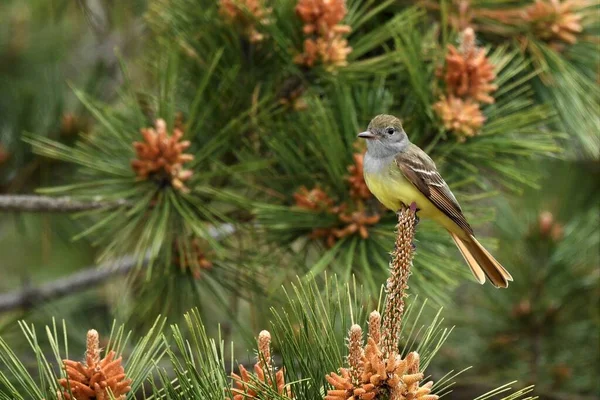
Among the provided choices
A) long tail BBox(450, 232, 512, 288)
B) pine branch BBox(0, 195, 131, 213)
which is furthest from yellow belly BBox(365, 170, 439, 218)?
pine branch BBox(0, 195, 131, 213)

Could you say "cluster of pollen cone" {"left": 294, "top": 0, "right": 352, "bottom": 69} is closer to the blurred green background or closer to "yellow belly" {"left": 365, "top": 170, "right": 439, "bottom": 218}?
the blurred green background

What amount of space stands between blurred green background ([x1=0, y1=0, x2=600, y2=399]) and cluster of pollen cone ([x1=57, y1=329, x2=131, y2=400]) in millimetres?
659

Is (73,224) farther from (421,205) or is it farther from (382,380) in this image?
(382,380)

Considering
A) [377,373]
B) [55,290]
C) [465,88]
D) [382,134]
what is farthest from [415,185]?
[55,290]

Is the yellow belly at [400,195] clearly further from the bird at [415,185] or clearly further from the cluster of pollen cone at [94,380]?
the cluster of pollen cone at [94,380]

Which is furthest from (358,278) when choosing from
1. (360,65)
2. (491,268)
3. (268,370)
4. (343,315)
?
(268,370)

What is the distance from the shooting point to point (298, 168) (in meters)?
2.32

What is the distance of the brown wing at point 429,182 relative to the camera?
2191mm

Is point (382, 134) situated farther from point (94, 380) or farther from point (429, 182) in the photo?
point (94, 380)

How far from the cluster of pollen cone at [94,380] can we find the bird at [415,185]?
2.61ft

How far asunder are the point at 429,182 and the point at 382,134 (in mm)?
179

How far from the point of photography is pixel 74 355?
3.37 m

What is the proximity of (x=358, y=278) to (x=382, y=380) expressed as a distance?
0.94m

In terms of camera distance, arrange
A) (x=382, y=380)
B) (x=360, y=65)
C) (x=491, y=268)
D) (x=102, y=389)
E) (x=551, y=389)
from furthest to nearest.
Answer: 1. (x=551, y=389)
2. (x=360, y=65)
3. (x=491, y=268)
4. (x=102, y=389)
5. (x=382, y=380)
